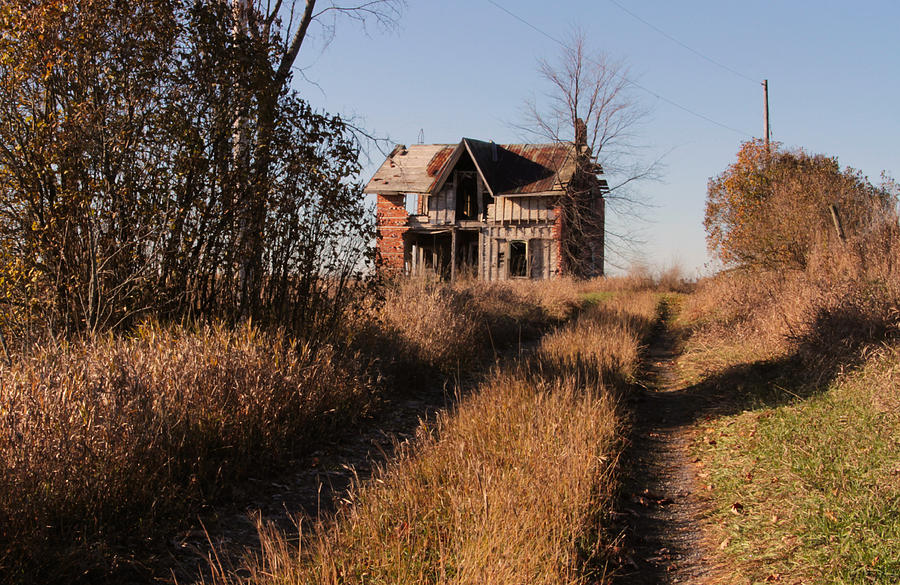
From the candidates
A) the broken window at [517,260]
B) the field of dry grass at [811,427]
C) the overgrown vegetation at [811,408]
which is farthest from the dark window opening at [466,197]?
the field of dry grass at [811,427]

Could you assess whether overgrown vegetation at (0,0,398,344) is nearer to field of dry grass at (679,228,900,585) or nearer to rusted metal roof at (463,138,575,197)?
field of dry grass at (679,228,900,585)

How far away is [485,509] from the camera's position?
12.1 feet

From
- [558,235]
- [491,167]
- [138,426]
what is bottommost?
[138,426]

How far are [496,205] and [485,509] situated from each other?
85.2ft

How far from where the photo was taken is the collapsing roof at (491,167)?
93.2 ft

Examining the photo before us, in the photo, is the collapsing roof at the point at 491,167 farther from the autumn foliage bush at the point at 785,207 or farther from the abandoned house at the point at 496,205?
the autumn foliage bush at the point at 785,207

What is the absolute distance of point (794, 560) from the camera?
3955 millimetres

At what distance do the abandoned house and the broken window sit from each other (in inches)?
1.8

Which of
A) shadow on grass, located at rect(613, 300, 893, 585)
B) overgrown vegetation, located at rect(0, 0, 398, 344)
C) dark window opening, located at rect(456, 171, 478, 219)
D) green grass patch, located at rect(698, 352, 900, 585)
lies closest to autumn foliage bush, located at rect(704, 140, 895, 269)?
shadow on grass, located at rect(613, 300, 893, 585)

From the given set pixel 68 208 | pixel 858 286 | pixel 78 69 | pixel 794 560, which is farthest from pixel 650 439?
pixel 78 69

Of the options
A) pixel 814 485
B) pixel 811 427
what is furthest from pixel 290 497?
pixel 811 427

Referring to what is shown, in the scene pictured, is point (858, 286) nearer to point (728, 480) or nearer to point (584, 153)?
point (728, 480)

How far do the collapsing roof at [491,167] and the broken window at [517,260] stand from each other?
2686mm

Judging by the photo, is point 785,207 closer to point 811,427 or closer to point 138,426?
point 811,427
